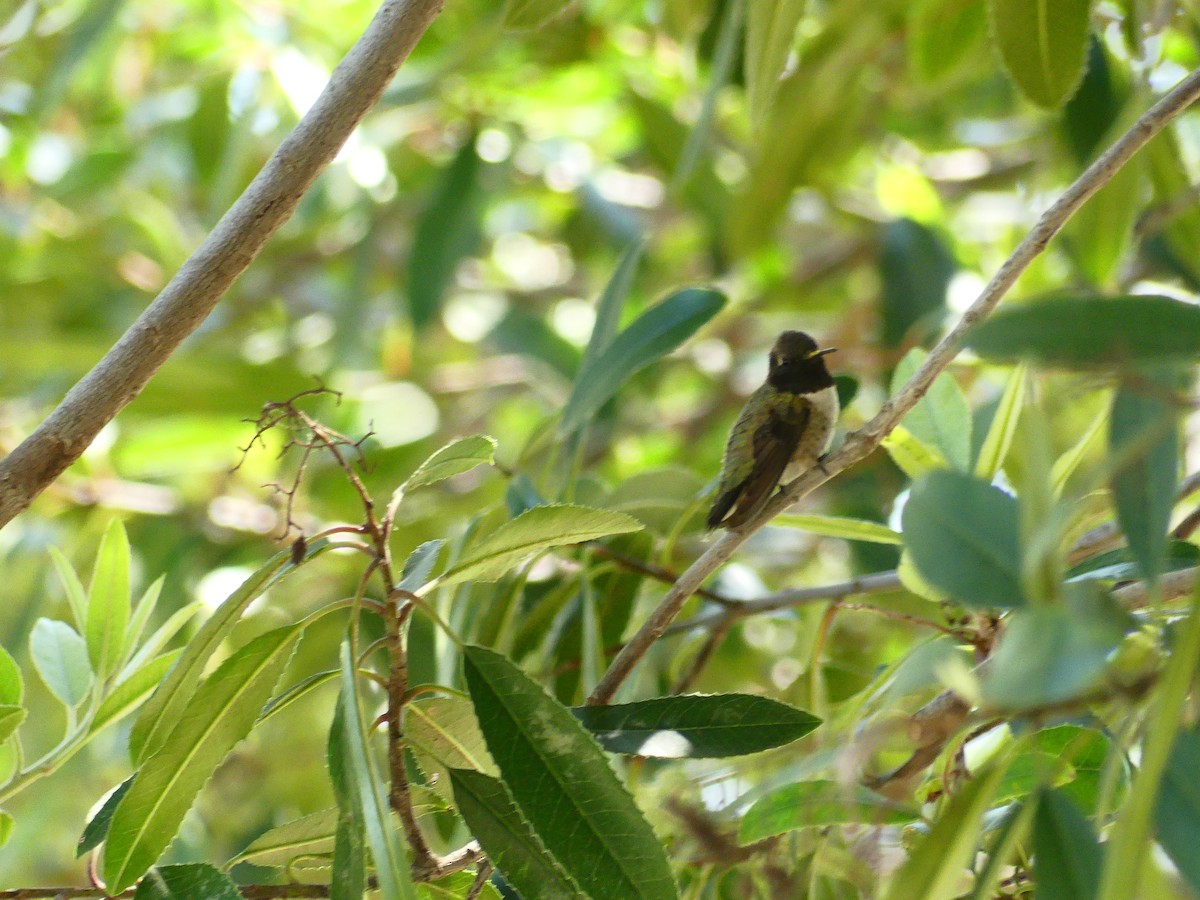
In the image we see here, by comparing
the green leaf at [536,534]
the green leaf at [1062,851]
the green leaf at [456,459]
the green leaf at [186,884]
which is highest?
the green leaf at [456,459]

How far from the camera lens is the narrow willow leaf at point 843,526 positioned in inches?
59.7

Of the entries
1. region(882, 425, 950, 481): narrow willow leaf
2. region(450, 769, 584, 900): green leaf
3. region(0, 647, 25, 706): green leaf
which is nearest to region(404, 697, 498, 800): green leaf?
region(450, 769, 584, 900): green leaf

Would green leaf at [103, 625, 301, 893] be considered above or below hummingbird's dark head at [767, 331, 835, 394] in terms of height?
below

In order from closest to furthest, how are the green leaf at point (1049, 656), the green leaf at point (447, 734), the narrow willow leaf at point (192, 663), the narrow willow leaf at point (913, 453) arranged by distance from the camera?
the green leaf at point (1049, 656), the narrow willow leaf at point (192, 663), the green leaf at point (447, 734), the narrow willow leaf at point (913, 453)

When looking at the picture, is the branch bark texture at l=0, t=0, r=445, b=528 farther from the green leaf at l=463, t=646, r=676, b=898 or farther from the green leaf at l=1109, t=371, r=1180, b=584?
the green leaf at l=1109, t=371, r=1180, b=584

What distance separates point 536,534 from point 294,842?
0.49 metres

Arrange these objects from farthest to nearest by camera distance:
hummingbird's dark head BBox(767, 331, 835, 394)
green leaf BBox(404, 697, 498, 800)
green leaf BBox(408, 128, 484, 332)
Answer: green leaf BBox(408, 128, 484, 332)
hummingbird's dark head BBox(767, 331, 835, 394)
green leaf BBox(404, 697, 498, 800)

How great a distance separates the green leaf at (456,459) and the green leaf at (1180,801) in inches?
26.7

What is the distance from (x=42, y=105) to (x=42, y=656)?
241cm

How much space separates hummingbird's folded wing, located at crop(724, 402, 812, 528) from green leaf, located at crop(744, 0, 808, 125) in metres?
0.64

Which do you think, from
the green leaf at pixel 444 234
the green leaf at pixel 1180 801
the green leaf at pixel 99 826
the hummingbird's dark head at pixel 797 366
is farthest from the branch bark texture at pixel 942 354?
the green leaf at pixel 444 234

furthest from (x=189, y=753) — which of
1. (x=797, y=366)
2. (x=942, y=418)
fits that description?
(x=797, y=366)

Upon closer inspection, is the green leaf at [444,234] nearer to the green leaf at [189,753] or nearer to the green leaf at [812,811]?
the green leaf at [189,753]

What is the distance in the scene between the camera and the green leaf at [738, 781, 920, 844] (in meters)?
1.18
